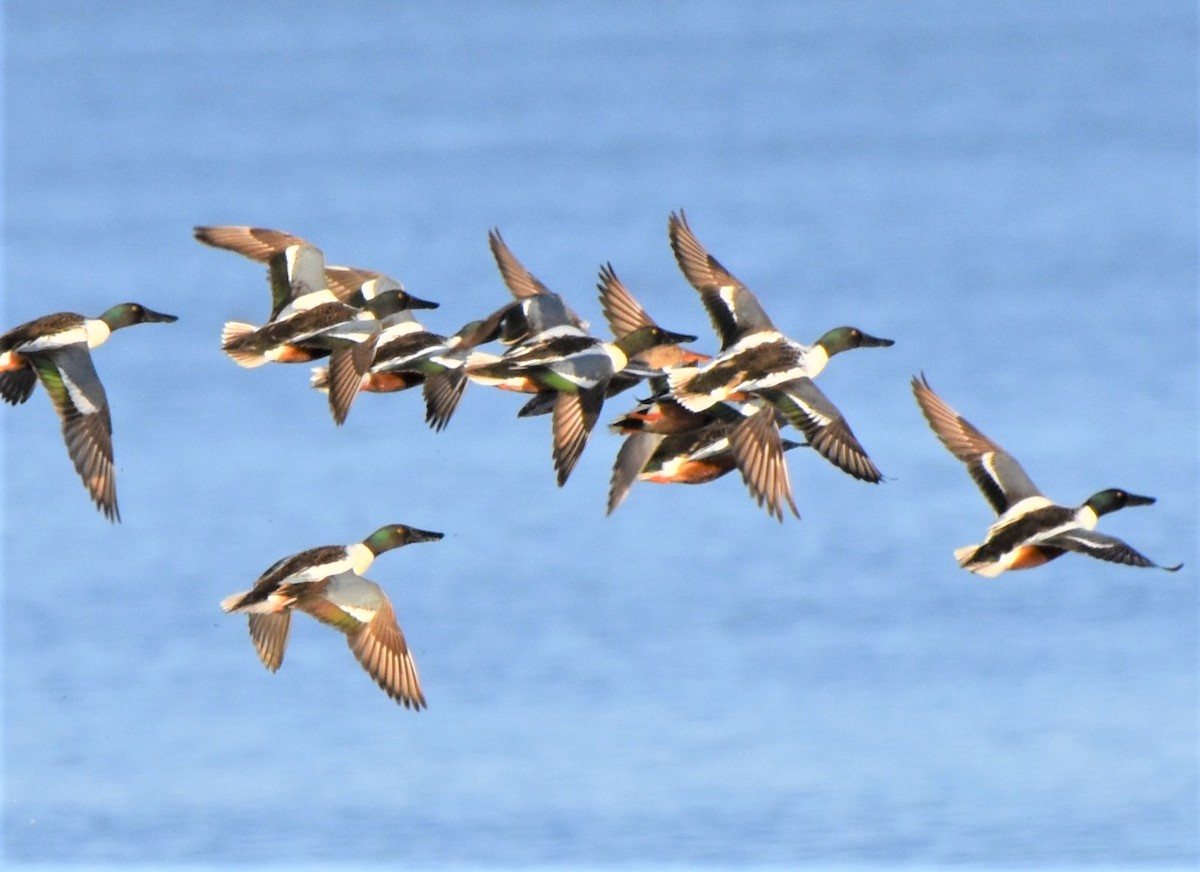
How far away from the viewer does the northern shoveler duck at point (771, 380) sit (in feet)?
31.5

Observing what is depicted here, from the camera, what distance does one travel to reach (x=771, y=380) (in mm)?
9750

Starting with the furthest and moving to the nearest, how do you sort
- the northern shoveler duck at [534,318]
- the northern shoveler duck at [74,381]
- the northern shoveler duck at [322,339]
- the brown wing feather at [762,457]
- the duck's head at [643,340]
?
the duck's head at [643,340], the northern shoveler duck at [534,318], the northern shoveler duck at [74,381], the northern shoveler duck at [322,339], the brown wing feather at [762,457]

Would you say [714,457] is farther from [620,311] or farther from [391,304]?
[391,304]

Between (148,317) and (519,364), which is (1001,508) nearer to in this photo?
(519,364)

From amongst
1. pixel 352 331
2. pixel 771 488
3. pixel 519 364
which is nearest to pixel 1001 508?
pixel 771 488

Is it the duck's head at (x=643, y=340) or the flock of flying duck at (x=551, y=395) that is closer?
the flock of flying duck at (x=551, y=395)

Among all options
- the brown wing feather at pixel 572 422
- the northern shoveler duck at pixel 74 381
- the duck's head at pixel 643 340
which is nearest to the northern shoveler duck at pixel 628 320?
the duck's head at pixel 643 340

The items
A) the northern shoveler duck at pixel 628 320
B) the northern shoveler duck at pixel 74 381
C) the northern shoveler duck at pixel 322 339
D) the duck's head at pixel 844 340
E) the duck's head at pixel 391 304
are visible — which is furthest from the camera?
the northern shoveler duck at pixel 628 320

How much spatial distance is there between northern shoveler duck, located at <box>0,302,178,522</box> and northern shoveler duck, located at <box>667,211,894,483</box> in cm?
235

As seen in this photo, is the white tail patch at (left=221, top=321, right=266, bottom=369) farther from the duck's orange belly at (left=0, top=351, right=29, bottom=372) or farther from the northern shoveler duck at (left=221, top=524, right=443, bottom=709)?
the northern shoveler duck at (left=221, top=524, right=443, bottom=709)

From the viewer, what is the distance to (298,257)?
35.4 feet

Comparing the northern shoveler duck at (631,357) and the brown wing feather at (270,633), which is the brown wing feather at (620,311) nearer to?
the northern shoveler duck at (631,357)

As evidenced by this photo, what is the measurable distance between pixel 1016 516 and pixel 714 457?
144cm

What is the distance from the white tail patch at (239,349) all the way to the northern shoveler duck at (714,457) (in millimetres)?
1571
